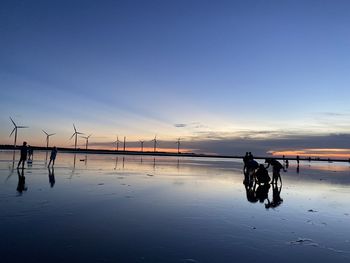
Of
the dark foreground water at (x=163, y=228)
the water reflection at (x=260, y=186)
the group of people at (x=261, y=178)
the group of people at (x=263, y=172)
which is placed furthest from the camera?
the group of people at (x=263, y=172)

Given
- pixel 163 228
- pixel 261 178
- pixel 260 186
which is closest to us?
pixel 163 228

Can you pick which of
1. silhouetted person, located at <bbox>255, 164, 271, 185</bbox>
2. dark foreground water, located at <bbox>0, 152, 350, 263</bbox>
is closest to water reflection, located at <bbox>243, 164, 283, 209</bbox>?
silhouetted person, located at <bbox>255, 164, 271, 185</bbox>

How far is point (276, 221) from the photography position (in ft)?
34.3

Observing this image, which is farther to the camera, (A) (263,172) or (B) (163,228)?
(A) (263,172)

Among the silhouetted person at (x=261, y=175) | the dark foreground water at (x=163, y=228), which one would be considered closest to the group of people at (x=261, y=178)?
the silhouetted person at (x=261, y=175)

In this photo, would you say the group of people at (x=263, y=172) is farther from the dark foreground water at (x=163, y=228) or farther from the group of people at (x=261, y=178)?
the dark foreground water at (x=163, y=228)

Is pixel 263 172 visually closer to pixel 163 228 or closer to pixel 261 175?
pixel 261 175

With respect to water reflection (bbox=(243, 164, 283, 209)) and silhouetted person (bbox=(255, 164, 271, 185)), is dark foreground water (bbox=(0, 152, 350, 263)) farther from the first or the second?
silhouetted person (bbox=(255, 164, 271, 185))

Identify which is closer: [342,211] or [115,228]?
[115,228]

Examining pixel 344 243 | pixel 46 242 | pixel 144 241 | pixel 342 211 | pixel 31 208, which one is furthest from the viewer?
pixel 342 211

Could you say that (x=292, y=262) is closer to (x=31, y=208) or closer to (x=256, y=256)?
(x=256, y=256)

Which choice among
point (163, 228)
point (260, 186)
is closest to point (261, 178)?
point (260, 186)

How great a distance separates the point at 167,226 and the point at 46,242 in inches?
131

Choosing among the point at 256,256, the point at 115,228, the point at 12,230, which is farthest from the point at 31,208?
the point at 256,256
